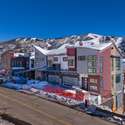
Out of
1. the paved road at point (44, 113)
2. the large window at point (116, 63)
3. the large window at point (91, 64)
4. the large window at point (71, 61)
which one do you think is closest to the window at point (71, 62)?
the large window at point (71, 61)

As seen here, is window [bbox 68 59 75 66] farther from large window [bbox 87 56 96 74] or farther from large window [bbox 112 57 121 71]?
large window [bbox 112 57 121 71]

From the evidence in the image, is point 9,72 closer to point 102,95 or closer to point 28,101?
point 102,95

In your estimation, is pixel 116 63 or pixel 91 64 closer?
pixel 91 64

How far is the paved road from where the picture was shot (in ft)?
71.3

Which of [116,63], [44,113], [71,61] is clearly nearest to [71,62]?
[71,61]

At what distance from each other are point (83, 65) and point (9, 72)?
28374 mm

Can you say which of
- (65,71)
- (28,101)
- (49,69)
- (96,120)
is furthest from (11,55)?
(96,120)

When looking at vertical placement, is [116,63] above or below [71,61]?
below

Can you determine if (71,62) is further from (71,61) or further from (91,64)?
(91,64)

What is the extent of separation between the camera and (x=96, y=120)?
22.8m

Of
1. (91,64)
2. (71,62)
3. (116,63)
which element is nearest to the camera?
(91,64)

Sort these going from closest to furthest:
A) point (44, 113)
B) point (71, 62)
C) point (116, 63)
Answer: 1. point (44, 113)
2. point (116, 63)
3. point (71, 62)

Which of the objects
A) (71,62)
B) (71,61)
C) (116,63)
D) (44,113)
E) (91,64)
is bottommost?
(44,113)

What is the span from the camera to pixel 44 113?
24.6 metres
